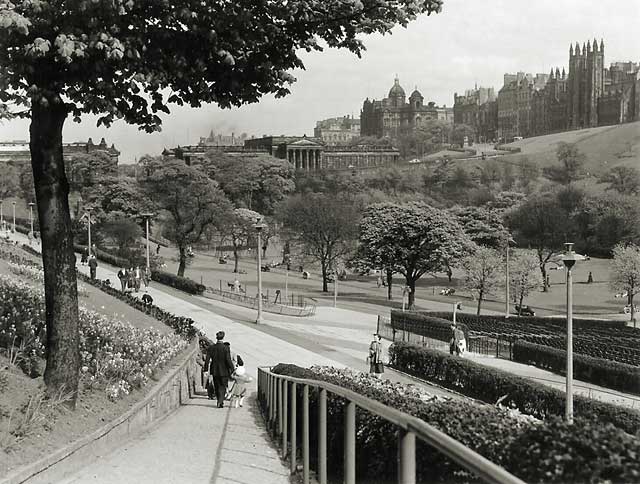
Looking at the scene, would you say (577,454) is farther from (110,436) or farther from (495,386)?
(495,386)

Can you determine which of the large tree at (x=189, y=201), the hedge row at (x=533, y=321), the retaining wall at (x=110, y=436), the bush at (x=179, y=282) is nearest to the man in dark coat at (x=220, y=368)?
the retaining wall at (x=110, y=436)

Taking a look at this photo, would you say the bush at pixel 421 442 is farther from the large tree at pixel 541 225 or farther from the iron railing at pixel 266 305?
the large tree at pixel 541 225

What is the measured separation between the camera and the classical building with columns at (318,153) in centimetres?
16462

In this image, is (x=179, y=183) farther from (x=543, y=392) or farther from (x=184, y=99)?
(x=184, y=99)

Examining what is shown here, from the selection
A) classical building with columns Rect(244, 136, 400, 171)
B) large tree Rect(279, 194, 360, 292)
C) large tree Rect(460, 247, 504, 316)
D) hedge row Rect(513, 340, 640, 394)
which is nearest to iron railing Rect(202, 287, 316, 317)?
large tree Rect(460, 247, 504, 316)

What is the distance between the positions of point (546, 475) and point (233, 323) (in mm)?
29374

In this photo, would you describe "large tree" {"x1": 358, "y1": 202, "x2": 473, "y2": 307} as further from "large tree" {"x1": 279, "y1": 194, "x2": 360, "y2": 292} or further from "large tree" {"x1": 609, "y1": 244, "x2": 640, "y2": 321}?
"large tree" {"x1": 609, "y1": 244, "x2": 640, "y2": 321}

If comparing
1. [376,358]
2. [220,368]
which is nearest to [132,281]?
[376,358]

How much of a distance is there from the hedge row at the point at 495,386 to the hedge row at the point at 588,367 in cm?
450

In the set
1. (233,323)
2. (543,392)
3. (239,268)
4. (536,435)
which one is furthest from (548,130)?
(536,435)

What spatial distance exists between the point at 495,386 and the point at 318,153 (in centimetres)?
15104

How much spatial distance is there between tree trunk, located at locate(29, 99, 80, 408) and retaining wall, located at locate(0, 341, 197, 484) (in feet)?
2.38

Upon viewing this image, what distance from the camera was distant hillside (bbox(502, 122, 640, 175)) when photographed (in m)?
142

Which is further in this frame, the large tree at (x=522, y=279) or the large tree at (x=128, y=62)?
the large tree at (x=522, y=279)
